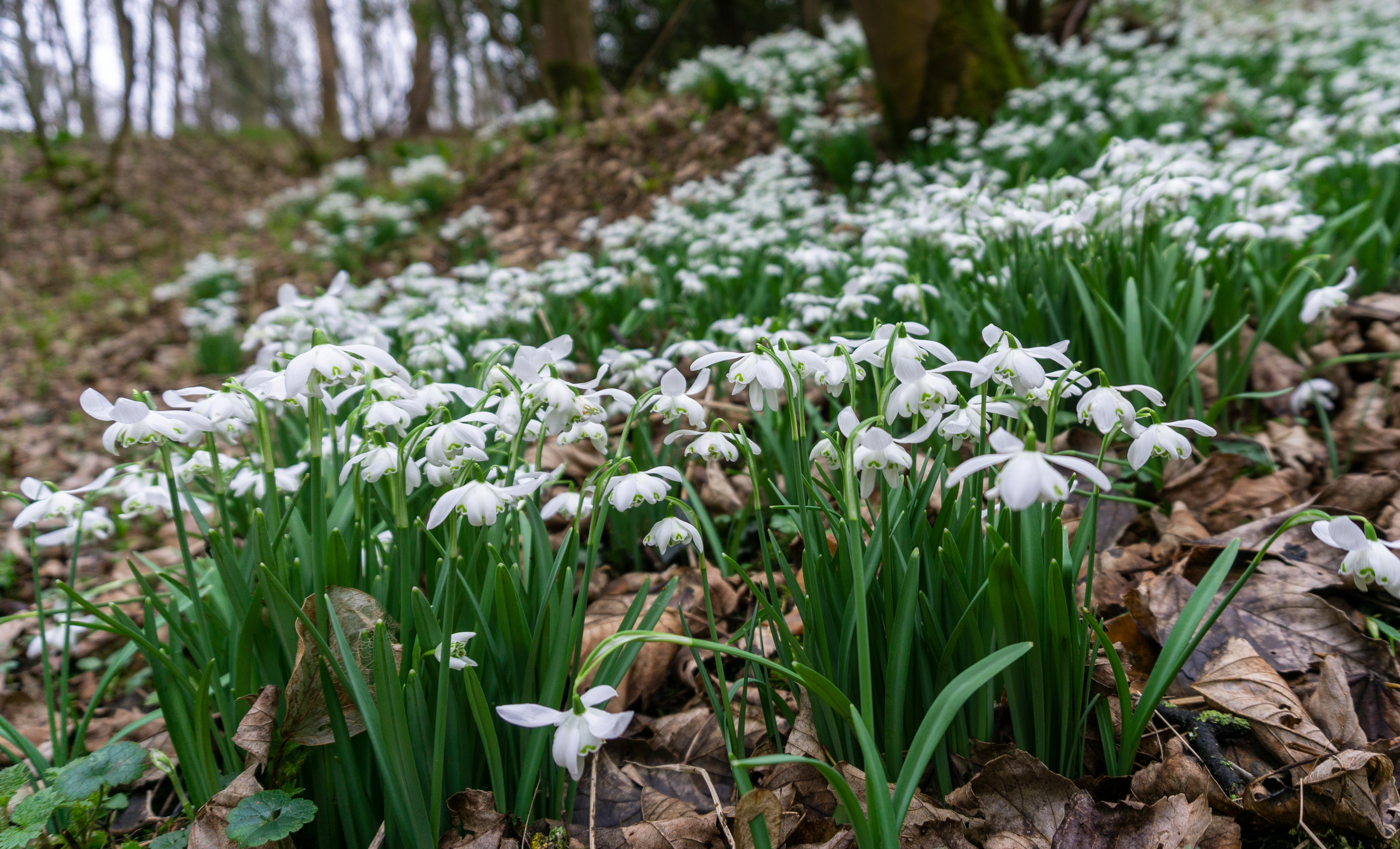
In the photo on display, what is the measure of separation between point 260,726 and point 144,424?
1.65ft

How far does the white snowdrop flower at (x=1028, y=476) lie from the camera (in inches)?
30.3

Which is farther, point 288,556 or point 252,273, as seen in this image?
point 252,273

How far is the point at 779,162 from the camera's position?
579cm

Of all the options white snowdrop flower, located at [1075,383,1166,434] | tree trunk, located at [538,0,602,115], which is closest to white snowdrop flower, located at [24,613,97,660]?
white snowdrop flower, located at [1075,383,1166,434]

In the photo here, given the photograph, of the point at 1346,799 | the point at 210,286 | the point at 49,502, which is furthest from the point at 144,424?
the point at 210,286

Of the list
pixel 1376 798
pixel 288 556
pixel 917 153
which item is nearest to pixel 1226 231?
pixel 1376 798

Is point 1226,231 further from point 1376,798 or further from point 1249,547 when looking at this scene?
point 1376,798

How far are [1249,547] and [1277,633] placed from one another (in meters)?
0.18

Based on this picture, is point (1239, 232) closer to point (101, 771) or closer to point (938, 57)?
point (101, 771)

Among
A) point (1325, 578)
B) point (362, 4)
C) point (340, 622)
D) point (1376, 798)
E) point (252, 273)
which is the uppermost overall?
point (362, 4)

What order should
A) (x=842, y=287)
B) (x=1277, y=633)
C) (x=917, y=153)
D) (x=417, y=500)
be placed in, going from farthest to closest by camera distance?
(x=917, y=153)
(x=842, y=287)
(x=417, y=500)
(x=1277, y=633)

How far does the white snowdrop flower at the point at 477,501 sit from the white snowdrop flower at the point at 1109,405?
0.78 m

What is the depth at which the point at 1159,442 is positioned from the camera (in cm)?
104

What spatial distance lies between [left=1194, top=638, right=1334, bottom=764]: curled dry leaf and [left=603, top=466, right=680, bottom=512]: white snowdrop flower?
98 centimetres
